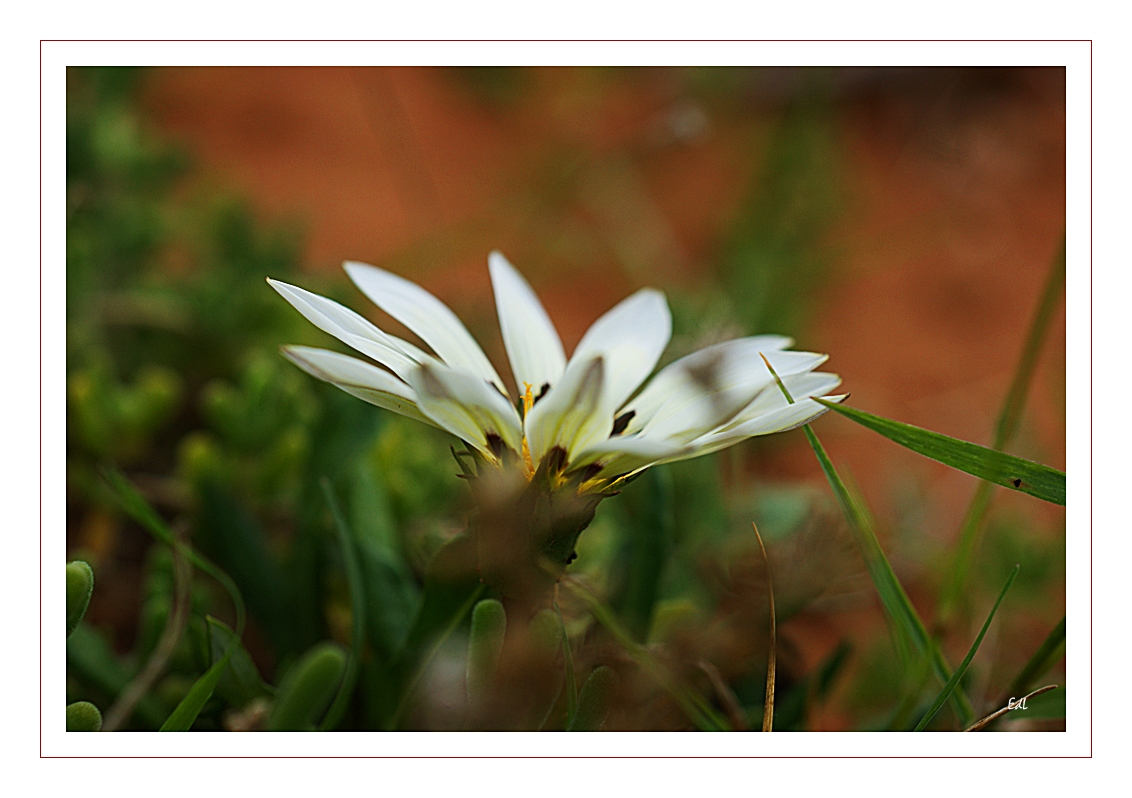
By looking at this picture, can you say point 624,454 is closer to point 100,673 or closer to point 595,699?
point 595,699

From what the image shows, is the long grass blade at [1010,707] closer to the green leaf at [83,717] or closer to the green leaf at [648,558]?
the green leaf at [648,558]

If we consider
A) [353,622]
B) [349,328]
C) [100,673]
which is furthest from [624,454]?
[100,673]

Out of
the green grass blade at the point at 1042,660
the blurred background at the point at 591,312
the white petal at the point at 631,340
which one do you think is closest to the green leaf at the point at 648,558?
the blurred background at the point at 591,312

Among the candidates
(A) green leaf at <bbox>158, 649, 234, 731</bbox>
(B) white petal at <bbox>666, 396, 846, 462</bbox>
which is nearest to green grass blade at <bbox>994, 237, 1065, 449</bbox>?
(B) white petal at <bbox>666, 396, 846, 462</bbox>

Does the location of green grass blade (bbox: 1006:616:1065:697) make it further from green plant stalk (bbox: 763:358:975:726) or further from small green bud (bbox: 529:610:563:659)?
small green bud (bbox: 529:610:563:659)
